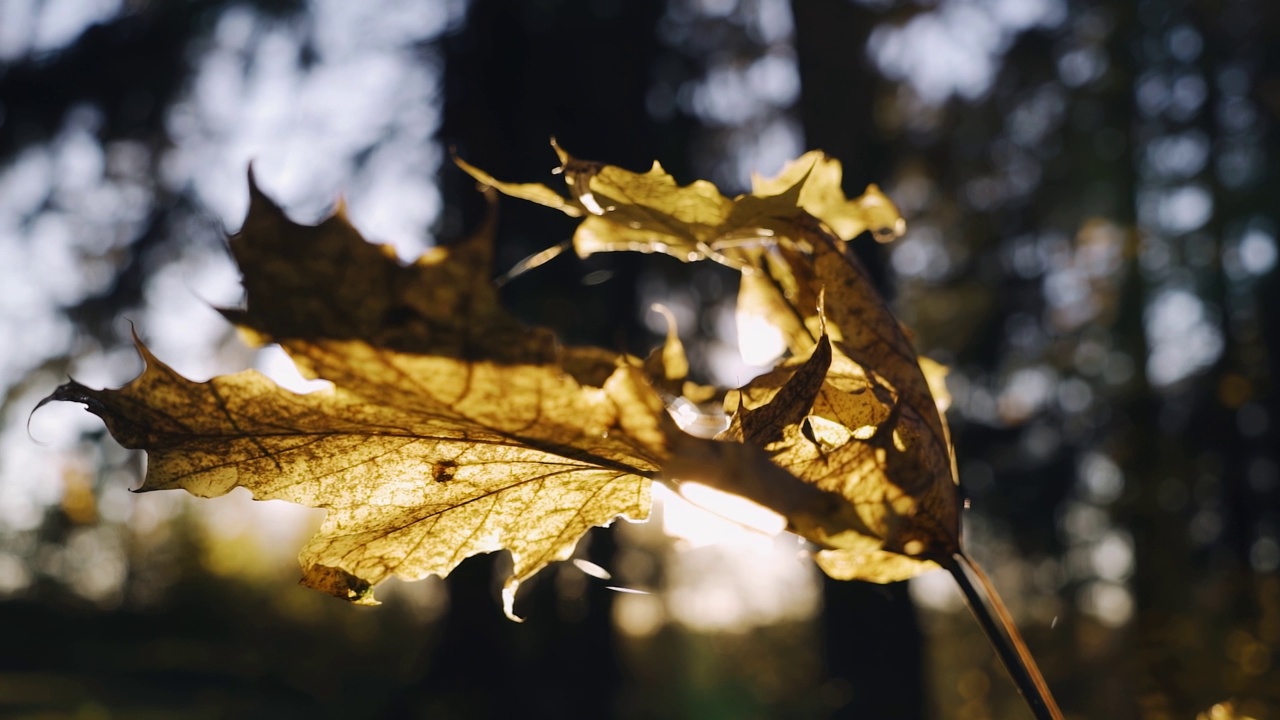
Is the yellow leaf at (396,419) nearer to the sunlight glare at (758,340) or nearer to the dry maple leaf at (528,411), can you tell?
the dry maple leaf at (528,411)

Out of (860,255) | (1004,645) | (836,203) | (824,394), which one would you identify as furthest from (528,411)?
(860,255)

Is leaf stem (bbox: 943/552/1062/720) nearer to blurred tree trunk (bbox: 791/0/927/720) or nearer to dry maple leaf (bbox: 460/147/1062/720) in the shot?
dry maple leaf (bbox: 460/147/1062/720)

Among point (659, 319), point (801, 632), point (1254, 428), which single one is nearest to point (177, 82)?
point (659, 319)

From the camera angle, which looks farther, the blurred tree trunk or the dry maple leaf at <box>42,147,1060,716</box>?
the blurred tree trunk

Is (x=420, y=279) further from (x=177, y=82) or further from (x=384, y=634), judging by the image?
(x=384, y=634)

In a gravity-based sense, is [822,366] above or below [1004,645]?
above

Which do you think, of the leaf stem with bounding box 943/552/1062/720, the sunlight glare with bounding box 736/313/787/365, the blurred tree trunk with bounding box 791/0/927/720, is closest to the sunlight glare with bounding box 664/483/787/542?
the leaf stem with bounding box 943/552/1062/720

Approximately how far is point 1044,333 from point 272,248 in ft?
21.8

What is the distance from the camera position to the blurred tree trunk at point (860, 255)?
314cm

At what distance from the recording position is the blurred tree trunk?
3.14 meters

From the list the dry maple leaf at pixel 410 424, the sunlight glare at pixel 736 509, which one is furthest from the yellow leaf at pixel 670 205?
the sunlight glare at pixel 736 509

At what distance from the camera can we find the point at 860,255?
10.1 ft

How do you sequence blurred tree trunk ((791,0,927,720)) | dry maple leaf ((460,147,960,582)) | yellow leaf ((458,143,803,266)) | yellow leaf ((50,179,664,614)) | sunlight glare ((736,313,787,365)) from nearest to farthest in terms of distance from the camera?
yellow leaf ((50,179,664,614)), dry maple leaf ((460,147,960,582)), yellow leaf ((458,143,803,266)), sunlight glare ((736,313,787,365)), blurred tree trunk ((791,0,927,720))

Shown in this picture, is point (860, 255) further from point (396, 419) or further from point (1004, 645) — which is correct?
point (396, 419)
